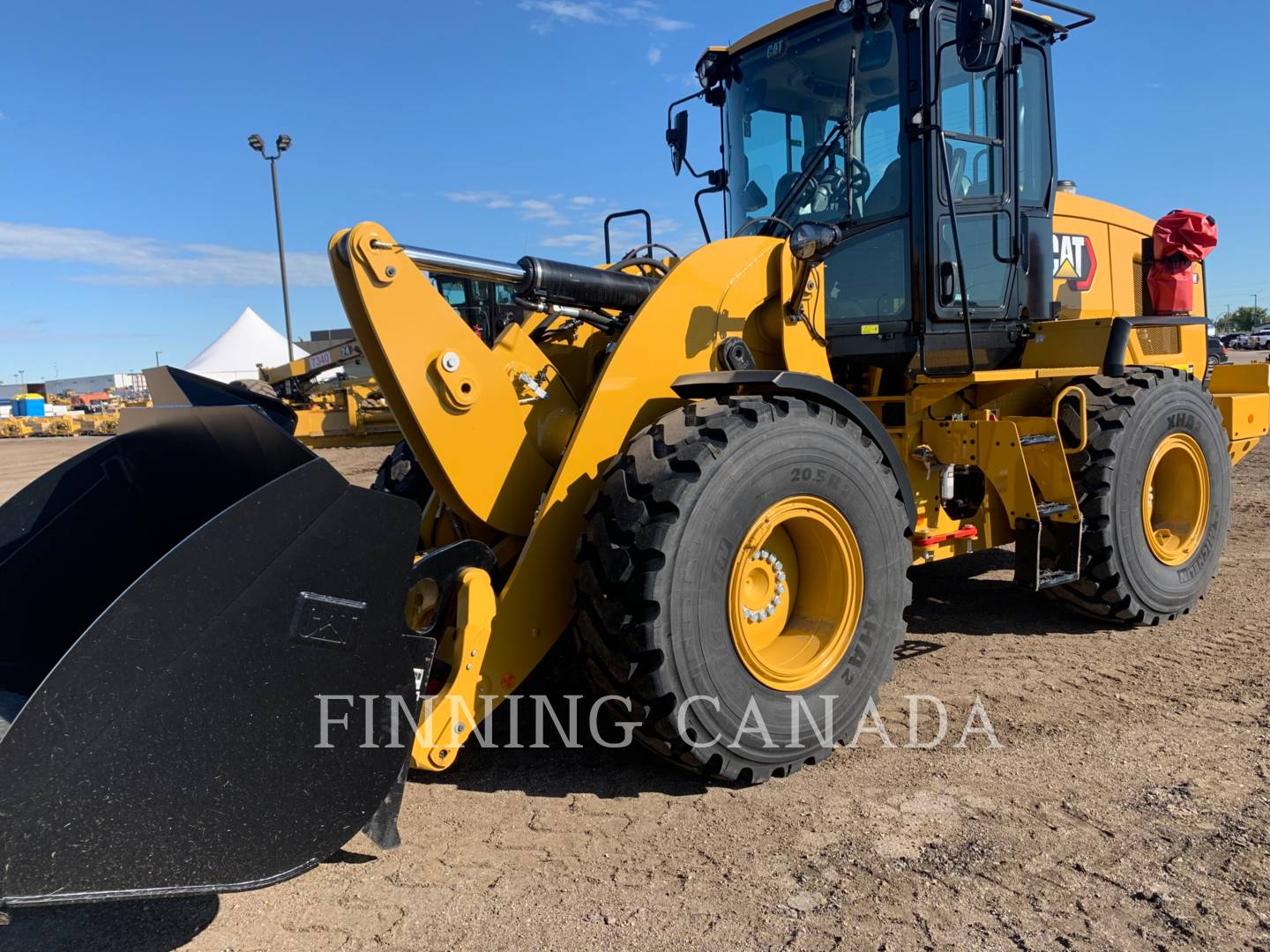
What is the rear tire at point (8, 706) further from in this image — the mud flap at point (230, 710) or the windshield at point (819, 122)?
the windshield at point (819, 122)

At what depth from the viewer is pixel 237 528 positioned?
2.36m

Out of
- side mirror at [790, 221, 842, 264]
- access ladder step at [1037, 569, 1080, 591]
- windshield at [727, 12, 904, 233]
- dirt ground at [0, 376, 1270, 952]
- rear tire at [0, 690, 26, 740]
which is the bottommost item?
dirt ground at [0, 376, 1270, 952]

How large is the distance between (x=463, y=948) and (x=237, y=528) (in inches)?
47.7

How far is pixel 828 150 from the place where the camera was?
4.39 metres

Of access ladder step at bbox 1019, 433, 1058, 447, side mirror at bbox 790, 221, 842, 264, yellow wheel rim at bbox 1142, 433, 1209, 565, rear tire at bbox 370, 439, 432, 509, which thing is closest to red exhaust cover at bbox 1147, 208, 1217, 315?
yellow wheel rim at bbox 1142, 433, 1209, 565

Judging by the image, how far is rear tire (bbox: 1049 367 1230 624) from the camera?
4742mm

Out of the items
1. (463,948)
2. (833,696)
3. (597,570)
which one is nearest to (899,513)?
(833,696)

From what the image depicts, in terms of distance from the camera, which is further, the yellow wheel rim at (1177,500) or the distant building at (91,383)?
the distant building at (91,383)

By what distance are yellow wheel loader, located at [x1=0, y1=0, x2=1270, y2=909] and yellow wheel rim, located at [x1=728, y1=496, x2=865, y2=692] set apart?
15mm

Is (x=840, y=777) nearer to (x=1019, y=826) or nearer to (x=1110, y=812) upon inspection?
(x=1019, y=826)

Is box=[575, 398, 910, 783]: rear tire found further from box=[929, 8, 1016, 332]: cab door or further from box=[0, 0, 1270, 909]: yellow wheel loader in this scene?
box=[929, 8, 1016, 332]: cab door

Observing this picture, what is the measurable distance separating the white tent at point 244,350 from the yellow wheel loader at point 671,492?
1411 inches

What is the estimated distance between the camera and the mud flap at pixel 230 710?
2100 mm

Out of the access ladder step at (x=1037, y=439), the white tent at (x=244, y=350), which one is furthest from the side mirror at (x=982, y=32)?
A: the white tent at (x=244, y=350)
